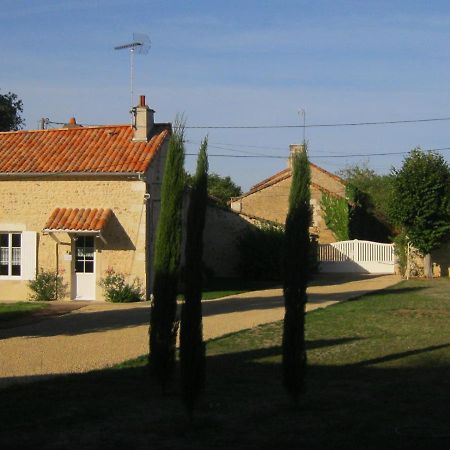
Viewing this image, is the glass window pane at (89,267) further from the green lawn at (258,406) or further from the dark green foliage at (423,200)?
the dark green foliage at (423,200)

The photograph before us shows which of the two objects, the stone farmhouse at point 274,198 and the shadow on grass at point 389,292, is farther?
the stone farmhouse at point 274,198

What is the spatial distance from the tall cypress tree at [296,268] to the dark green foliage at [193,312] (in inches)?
36.0

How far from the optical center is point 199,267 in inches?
322

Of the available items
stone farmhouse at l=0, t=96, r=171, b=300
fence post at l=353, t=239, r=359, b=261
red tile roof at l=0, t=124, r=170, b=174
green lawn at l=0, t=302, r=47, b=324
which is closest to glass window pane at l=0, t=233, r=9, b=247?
stone farmhouse at l=0, t=96, r=171, b=300

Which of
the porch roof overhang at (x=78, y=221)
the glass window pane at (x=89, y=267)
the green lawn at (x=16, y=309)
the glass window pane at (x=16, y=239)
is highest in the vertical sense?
the porch roof overhang at (x=78, y=221)

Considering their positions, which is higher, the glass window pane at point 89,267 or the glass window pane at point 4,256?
the glass window pane at point 4,256

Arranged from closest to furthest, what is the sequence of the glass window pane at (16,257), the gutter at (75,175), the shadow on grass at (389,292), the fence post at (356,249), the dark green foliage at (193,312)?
the dark green foliage at (193,312) < the gutter at (75,175) < the glass window pane at (16,257) < the shadow on grass at (389,292) < the fence post at (356,249)

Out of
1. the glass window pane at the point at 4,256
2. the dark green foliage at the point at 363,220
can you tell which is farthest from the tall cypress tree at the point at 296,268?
the dark green foliage at the point at 363,220

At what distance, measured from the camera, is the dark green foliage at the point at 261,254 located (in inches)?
1312

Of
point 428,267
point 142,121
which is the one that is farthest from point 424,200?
point 142,121

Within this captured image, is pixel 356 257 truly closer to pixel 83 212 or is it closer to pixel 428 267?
pixel 428 267

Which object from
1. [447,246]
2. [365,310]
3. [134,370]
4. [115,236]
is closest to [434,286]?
[447,246]

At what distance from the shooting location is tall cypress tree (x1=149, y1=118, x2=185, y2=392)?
9.16 metres

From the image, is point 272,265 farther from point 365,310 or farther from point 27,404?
point 27,404
